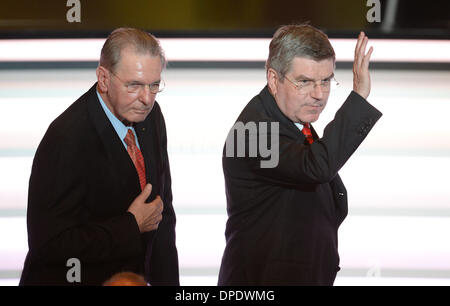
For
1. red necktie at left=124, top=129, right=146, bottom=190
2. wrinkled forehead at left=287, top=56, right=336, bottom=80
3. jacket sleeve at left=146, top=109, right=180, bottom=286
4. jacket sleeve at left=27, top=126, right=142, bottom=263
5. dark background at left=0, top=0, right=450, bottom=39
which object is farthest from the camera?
dark background at left=0, top=0, right=450, bottom=39

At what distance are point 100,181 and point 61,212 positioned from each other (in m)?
0.16

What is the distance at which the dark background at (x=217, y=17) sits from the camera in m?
3.02

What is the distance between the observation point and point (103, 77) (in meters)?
2.01

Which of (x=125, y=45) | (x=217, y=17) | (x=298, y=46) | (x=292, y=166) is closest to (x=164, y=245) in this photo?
(x=292, y=166)

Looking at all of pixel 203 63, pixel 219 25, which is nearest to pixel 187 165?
pixel 203 63

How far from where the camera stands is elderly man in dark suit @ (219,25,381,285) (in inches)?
76.4

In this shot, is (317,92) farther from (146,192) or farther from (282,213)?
(146,192)

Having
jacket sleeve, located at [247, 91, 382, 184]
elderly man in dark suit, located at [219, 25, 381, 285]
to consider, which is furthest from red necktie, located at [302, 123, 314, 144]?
jacket sleeve, located at [247, 91, 382, 184]

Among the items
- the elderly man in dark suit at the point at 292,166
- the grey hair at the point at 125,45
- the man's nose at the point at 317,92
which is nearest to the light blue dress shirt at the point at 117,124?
the grey hair at the point at 125,45

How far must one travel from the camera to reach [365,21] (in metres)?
3.20

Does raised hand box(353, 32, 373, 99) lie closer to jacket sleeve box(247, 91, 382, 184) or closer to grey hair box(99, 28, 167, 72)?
jacket sleeve box(247, 91, 382, 184)

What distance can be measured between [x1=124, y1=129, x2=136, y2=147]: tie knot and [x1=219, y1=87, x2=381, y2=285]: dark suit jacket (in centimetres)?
32

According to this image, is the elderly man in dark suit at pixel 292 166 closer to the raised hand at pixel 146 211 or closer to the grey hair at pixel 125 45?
the raised hand at pixel 146 211
